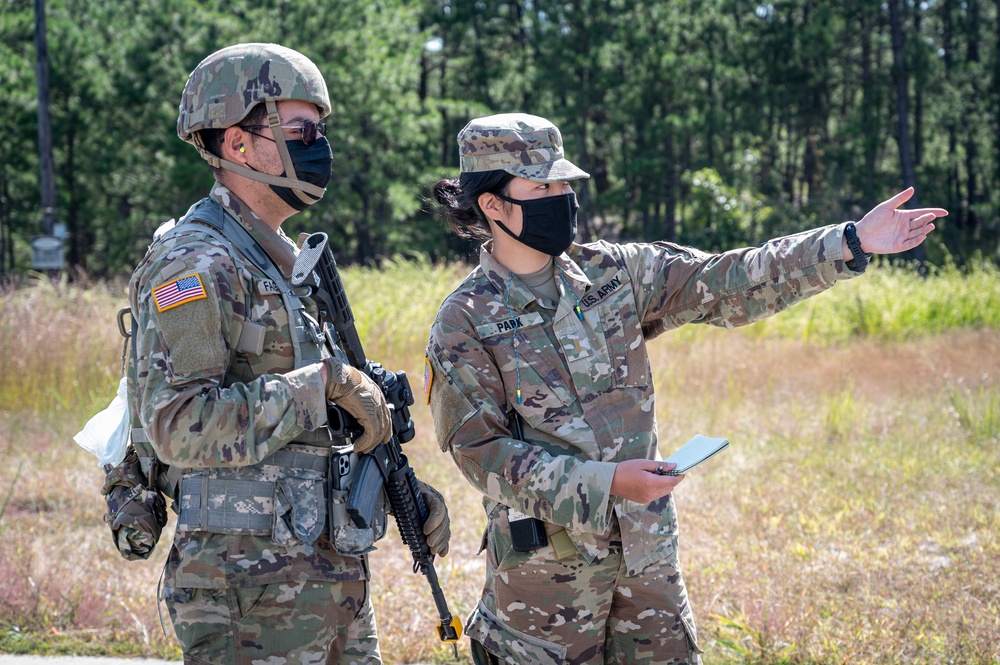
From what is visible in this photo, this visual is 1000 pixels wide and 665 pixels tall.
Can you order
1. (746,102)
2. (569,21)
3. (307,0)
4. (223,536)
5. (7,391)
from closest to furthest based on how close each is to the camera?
1. (223,536)
2. (7,391)
3. (307,0)
4. (569,21)
5. (746,102)

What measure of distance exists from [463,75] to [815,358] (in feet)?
94.7

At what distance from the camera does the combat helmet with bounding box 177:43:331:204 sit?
2.39 metres

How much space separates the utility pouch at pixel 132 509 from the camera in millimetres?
2408

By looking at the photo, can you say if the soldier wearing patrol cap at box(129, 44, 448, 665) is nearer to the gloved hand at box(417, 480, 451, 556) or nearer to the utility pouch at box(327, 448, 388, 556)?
the utility pouch at box(327, 448, 388, 556)

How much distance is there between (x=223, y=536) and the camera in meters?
2.26

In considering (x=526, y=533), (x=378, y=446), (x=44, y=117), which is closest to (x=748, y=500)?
(x=526, y=533)

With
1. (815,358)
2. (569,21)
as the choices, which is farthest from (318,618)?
(569,21)

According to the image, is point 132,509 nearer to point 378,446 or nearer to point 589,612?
point 378,446

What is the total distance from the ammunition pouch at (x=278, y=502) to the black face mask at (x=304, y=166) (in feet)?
2.16

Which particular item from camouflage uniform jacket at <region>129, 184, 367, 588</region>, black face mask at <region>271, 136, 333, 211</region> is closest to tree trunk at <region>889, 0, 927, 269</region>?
black face mask at <region>271, 136, 333, 211</region>

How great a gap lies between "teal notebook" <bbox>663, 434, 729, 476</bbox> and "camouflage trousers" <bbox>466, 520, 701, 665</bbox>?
1.39ft

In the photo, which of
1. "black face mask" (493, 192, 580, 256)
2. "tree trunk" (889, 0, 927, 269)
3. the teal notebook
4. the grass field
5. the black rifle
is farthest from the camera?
"tree trunk" (889, 0, 927, 269)

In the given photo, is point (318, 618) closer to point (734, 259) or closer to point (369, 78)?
point (734, 259)

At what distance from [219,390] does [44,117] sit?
1976 cm
